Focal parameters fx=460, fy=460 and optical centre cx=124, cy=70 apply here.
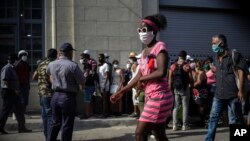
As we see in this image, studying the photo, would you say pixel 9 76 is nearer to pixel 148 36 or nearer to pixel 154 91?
pixel 148 36

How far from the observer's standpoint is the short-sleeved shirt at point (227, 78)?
7332 millimetres

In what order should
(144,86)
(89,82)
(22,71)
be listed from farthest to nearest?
(89,82) → (22,71) → (144,86)

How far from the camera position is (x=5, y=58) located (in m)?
13.9

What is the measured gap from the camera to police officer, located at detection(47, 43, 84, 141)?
747cm

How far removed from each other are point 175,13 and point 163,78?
1055 centimetres

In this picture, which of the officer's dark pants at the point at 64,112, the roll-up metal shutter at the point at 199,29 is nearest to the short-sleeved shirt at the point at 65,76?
the officer's dark pants at the point at 64,112

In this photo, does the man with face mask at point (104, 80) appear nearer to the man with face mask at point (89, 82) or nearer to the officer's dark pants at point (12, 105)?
the man with face mask at point (89, 82)

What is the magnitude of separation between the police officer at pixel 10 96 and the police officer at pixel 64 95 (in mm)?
3309

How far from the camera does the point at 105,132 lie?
434 inches

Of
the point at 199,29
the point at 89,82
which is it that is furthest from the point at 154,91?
the point at 199,29

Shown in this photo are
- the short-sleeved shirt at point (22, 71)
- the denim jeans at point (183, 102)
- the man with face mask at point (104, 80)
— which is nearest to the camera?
the denim jeans at point (183, 102)

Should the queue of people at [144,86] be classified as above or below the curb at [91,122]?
above

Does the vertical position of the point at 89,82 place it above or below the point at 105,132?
above

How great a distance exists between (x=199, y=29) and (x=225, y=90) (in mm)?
9213
